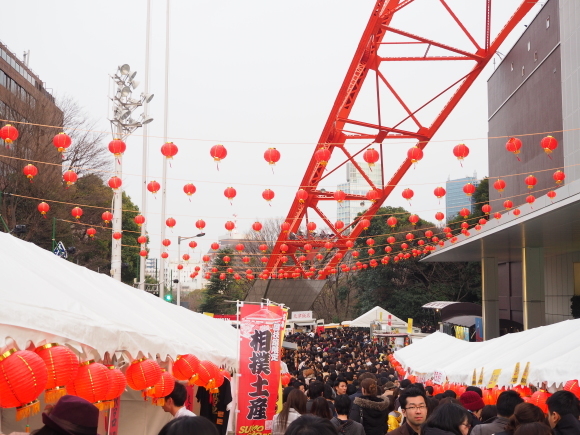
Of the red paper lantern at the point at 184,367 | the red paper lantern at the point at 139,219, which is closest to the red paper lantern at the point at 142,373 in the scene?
the red paper lantern at the point at 184,367

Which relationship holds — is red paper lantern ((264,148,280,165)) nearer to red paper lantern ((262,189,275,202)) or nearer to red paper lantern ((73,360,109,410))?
red paper lantern ((262,189,275,202))

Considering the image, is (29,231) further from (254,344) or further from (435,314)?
(435,314)

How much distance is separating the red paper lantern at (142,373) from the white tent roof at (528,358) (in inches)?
161

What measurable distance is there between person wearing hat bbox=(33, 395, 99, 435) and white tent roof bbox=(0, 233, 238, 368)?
6.32 ft

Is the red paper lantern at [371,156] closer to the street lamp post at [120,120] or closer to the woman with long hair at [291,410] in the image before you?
the street lamp post at [120,120]

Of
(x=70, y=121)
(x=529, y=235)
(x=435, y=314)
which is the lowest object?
(x=435, y=314)

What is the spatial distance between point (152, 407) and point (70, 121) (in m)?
25.0

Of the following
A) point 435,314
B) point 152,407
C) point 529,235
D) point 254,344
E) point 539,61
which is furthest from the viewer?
point 435,314

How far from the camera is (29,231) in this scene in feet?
98.4

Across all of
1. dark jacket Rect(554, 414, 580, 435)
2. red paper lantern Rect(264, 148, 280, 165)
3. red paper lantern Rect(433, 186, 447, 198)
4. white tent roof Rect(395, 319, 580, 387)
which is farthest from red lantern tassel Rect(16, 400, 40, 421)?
red paper lantern Rect(433, 186, 447, 198)

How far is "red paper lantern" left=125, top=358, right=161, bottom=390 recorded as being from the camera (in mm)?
6293

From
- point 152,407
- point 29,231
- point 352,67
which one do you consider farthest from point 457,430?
point 29,231

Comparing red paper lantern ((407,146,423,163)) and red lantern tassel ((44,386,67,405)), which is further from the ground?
red paper lantern ((407,146,423,163))

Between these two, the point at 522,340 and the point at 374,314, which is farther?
the point at 374,314
